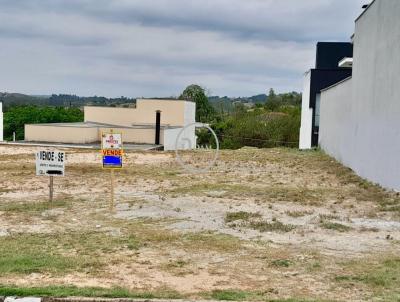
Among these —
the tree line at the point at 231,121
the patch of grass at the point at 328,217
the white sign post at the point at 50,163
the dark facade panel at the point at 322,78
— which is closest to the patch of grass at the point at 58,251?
the white sign post at the point at 50,163

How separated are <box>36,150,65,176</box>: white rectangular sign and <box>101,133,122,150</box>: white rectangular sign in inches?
37.2

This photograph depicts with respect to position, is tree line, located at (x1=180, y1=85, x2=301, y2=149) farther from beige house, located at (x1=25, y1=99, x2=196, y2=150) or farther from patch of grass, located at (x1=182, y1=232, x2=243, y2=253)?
patch of grass, located at (x1=182, y1=232, x2=243, y2=253)

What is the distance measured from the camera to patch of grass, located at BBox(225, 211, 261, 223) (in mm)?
8766

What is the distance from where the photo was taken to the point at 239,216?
8930 mm

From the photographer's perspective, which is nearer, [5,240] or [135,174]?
[5,240]

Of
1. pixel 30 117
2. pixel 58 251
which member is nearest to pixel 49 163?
pixel 58 251

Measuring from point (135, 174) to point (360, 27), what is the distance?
9.27 metres

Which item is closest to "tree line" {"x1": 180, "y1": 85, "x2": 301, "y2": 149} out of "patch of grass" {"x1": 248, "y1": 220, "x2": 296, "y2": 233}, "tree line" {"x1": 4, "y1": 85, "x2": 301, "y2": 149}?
"tree line" {"x1": 4, "y1": 85, "x2": 301, "y2": 149}

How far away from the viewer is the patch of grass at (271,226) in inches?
313

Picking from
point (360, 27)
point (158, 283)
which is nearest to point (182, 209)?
point (158, 283)

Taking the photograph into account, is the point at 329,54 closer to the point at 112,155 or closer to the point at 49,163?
the point at 112,155

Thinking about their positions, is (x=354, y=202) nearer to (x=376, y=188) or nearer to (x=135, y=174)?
(x=376, y=188)

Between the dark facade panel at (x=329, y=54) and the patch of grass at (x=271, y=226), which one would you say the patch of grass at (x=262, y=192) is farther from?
the dark facade panel at (x=329, y=54)

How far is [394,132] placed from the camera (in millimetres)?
11773
